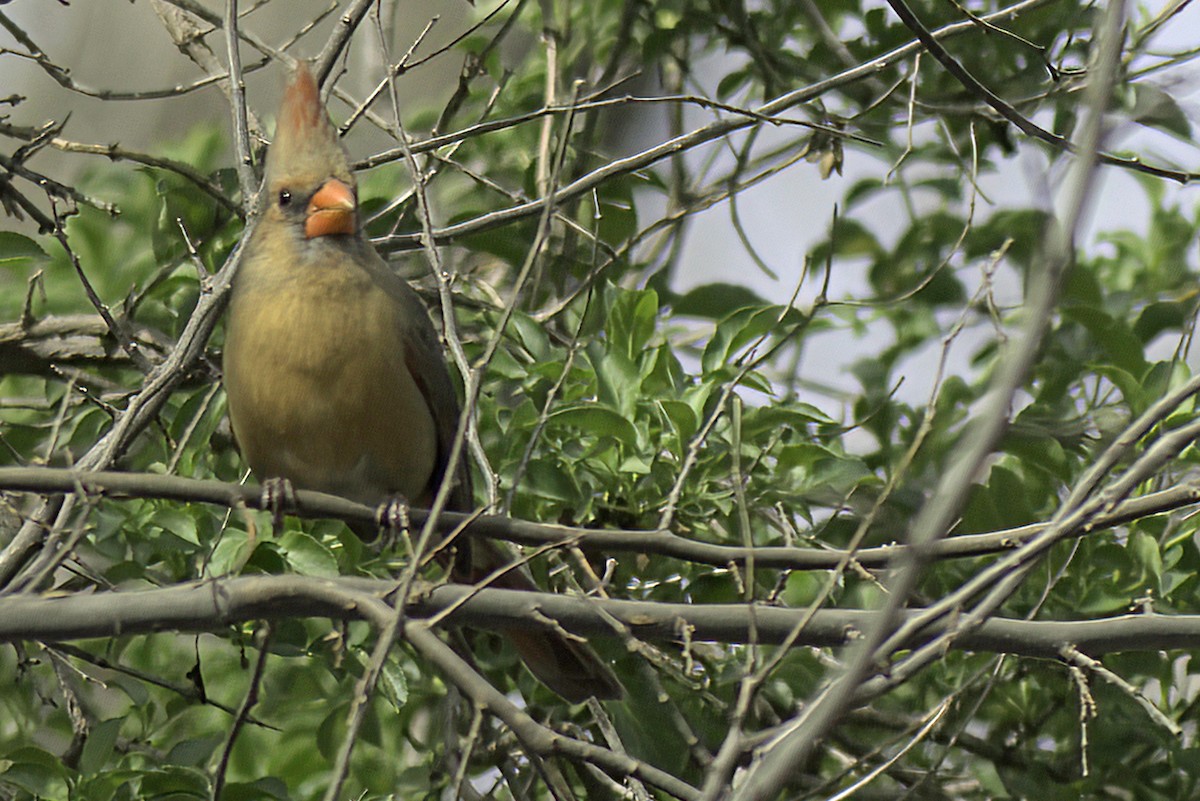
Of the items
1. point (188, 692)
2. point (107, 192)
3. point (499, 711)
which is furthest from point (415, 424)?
point (499, 711)

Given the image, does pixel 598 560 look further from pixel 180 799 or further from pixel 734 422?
pixel 180 799

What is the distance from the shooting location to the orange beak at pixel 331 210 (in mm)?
3164

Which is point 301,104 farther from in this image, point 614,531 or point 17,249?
point 614,531

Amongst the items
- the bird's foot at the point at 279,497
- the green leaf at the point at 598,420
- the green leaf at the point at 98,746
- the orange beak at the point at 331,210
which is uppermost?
the orange beak at the point at 331,210

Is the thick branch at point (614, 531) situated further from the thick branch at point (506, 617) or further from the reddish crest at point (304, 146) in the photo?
the reddish crest at point (304, 146)

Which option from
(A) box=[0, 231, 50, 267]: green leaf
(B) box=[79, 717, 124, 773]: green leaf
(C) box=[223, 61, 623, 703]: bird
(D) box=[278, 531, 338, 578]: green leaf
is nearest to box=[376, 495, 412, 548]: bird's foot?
(D) box=[278, 531, 338, 578]: green leaf

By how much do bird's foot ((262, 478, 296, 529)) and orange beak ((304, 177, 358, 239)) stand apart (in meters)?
0.68

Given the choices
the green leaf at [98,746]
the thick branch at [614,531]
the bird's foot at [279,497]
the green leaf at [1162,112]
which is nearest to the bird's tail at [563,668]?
the bird's foot at [279,497]

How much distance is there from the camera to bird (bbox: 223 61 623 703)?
10.1 ft

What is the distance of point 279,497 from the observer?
2.64 metres

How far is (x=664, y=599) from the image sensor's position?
3293 mm

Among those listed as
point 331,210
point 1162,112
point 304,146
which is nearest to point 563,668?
point 331,210

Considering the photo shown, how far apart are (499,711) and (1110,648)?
1.05m

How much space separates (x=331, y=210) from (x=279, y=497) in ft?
2.57
